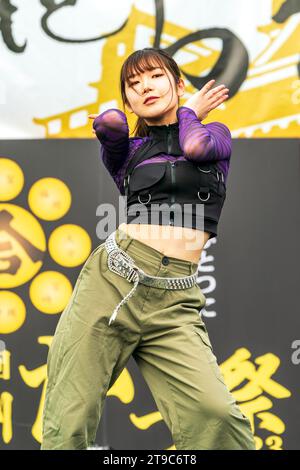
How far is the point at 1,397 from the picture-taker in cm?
363

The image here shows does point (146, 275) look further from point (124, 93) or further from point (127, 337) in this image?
point (124, 93)

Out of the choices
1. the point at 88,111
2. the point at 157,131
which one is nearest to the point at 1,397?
the point at 88,111

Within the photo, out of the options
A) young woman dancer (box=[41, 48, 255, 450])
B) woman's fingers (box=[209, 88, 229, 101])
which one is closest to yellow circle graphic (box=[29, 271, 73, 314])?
young woman dancer (box=[41, 48, 255, 450])

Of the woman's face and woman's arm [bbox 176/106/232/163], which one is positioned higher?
the woman's face

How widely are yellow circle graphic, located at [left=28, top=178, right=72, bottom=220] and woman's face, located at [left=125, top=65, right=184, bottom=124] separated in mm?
1369

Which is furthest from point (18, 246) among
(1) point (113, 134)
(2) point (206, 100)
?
(2) point (206, 100)

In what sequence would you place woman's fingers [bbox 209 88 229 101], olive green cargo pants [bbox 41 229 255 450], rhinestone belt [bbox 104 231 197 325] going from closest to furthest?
olive green cargo pants [bbox 41 229 255 450]
rhinestone belt [bbox 104 231 197 325]
woman's fingers [bbox 209 88 229 101]

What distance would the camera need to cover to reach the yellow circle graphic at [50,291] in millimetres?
3672

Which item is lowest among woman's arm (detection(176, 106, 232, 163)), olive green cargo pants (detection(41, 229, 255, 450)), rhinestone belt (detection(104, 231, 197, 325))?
olive green cargo pants (detection(41, 229, 255, 450))

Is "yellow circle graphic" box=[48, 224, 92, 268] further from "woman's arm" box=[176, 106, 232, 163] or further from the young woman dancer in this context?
"woman's arm" box=[176, 106, 232, 163]

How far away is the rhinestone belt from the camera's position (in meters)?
2.24

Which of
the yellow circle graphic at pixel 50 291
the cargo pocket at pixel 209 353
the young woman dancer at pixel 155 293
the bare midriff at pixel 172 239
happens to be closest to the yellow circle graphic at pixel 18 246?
the yellow circle graphic at pixel 50 291

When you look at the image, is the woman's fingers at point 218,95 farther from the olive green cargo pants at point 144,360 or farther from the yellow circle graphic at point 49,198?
the yellow circle graphic at point 49,198

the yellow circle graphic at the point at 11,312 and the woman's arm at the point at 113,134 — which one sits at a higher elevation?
the woman's arm at the point at 113,134
